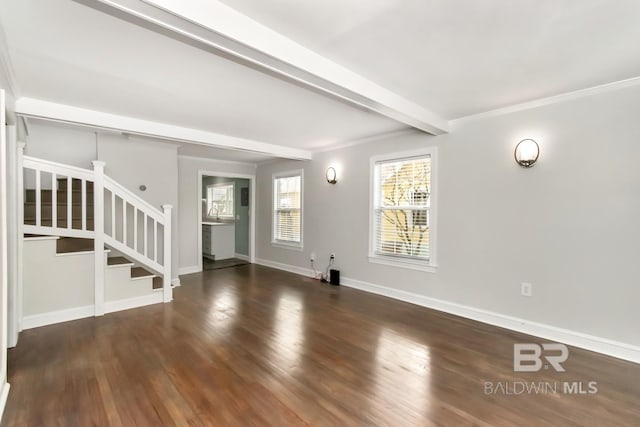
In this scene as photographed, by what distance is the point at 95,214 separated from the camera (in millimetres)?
3619

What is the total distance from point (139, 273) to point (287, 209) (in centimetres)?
288

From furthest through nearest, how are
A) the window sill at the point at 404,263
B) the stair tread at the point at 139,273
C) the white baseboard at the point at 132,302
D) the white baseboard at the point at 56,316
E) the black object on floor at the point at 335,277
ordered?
1. the black object on floor at the point at 335,277
2. the stair tread at the point at 139,273
3. the window sill at the point at 404,263
4. the white baseboard at the point at 132,302
5. the white baseboard at the point at 56,316

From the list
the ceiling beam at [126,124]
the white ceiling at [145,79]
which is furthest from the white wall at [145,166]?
the white ceiling at [145,79]

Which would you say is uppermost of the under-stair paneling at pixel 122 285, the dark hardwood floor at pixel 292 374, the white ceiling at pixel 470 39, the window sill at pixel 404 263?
the white ceiling at pixel 470 39

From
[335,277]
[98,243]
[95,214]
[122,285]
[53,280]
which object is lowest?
[335,277]

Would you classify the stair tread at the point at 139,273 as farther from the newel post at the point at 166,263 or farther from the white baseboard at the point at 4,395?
the white baseboard at the point at 4,395

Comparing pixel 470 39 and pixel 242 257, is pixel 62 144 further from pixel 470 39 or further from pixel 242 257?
pixel 470 39

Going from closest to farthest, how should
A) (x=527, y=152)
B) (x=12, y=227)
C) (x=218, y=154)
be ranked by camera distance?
(x=12, y=227)
(x=527, y=152)
(x=218, y=154)

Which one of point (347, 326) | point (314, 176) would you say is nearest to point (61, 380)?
point (347, 326)

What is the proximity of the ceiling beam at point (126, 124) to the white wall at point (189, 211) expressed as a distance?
2007 mm

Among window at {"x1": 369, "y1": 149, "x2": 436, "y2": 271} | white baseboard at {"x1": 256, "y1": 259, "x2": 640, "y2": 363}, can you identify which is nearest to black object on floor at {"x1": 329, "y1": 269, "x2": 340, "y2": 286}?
white baseboard at {"x1": 256, "y1": 259, "x2": 640, "y2": 363}

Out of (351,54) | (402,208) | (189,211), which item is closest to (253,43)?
(351,54)

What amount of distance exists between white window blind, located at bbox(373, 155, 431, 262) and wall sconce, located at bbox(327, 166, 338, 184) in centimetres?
82

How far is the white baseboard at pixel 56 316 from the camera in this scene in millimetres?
3213
